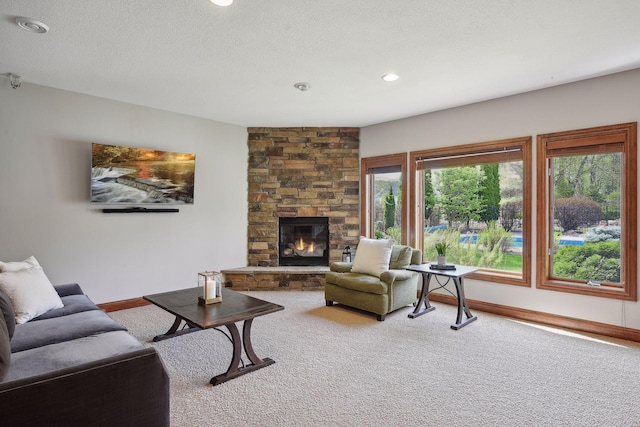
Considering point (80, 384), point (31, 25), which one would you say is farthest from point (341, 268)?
point (31, 25)

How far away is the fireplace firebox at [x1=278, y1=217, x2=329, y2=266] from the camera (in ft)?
18.5

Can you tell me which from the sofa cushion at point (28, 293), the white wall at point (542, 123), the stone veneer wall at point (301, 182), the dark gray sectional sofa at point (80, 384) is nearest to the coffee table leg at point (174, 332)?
the sofa cushion at point (28, 293)

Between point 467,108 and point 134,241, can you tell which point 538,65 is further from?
point 134,241

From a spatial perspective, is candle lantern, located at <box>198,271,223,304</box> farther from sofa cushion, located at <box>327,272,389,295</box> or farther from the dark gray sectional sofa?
sofa cushion, located at <box>327,272,389,295</box>

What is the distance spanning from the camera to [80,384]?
4.63ft

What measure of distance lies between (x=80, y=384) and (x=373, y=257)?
3365mm

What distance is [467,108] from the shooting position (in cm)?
448

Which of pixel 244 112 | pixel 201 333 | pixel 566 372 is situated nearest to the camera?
pixel 566 372

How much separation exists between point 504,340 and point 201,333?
297 centimetres

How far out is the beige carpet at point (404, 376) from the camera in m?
2.13

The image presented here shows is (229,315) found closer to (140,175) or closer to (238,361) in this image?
(238,361)

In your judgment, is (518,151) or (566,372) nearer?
(566,372)

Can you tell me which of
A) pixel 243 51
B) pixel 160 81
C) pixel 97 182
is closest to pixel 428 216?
pixel 243 51

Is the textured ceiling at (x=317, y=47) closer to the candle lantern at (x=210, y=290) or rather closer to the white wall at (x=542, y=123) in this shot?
the white wall at (x=542, y=123)
